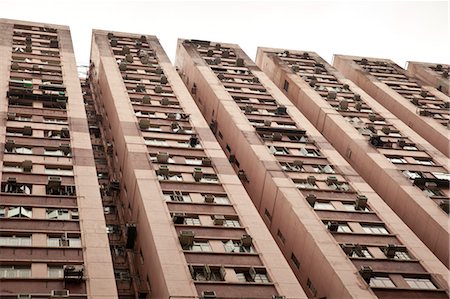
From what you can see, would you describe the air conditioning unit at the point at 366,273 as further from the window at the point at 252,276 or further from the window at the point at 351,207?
the window at the point at 351,207

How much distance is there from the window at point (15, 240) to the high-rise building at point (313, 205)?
724 inches

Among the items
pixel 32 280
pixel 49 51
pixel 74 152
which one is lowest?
pixel 32 280

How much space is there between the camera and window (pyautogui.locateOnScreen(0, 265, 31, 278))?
3069 cm

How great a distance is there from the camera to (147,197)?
40.2 metres

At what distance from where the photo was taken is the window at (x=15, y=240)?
109 feet

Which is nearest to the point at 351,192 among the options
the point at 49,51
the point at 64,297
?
the point at 64,297

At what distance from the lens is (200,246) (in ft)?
121

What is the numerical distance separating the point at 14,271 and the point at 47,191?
8.82 meters

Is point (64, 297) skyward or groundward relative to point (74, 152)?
groundward

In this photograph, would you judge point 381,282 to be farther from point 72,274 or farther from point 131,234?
point 72,274

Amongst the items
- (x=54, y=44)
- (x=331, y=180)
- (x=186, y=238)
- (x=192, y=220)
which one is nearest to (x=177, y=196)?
(x=192, y=220)

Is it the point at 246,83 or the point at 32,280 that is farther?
the point at 246,83

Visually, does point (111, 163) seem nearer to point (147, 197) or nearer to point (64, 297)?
point (147, 197)

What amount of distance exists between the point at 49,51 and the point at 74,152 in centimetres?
2568
